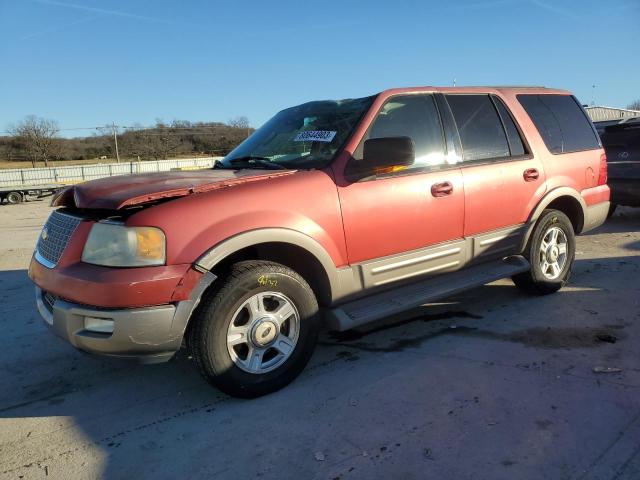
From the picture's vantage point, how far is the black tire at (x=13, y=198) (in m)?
24.0

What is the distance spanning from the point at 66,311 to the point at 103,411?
72cm

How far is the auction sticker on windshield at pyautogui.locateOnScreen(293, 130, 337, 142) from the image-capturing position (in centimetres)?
374

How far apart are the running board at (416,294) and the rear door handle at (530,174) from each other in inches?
28.3

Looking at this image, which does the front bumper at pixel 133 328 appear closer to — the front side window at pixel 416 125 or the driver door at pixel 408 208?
the driver door at pixel 408 208

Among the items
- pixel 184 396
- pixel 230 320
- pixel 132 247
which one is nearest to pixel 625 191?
pixel 230 320

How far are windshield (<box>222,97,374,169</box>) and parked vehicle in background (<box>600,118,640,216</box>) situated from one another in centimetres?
641

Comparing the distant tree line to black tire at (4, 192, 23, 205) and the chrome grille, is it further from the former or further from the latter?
the chrome grille

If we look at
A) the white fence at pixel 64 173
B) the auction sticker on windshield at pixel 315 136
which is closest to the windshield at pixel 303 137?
the auction sticker on windshield at pixel 315 136

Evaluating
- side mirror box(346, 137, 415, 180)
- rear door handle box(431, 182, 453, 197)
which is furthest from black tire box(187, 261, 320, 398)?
rear door handle box(431, 182, 453, 197)

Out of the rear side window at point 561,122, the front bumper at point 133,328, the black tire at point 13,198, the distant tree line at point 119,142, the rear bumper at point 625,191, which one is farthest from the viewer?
the distant tree line at point 119,142

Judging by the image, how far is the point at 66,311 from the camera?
2.81 m

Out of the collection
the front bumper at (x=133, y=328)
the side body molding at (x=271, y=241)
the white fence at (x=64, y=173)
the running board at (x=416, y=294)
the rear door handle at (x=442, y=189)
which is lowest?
the running board at (x=416, y=294)

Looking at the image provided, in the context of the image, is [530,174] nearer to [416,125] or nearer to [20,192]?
[416,125]

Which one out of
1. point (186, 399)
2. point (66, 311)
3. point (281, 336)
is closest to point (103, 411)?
point (186, 399)
